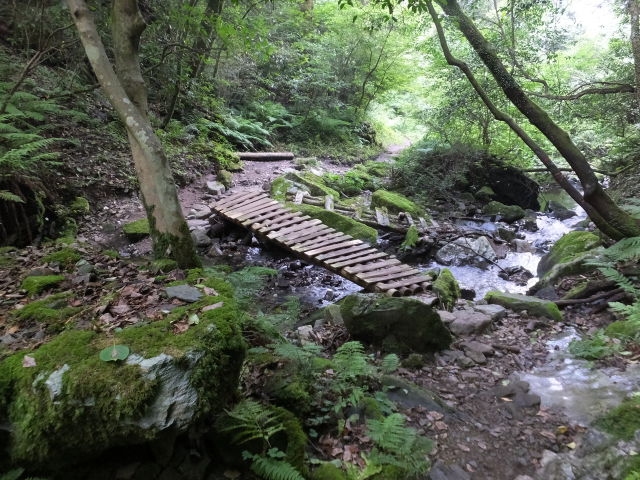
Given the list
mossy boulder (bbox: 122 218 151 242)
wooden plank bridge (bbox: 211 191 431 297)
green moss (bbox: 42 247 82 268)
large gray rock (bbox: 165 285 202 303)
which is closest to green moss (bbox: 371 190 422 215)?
wooden plank bridge (bbox: 211 191 431 297)

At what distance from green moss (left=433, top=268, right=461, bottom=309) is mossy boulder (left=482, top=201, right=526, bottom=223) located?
19.1ft

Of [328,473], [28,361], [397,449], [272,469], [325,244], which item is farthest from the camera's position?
[325,244]

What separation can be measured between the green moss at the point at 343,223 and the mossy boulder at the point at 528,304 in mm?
2913

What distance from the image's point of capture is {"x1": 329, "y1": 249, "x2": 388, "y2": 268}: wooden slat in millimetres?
6328

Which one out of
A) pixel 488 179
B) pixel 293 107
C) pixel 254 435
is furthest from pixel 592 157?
pixel 254 435

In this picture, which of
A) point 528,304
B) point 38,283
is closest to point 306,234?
point 528,304

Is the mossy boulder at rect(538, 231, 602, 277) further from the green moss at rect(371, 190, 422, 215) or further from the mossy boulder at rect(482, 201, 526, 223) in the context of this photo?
the mossy boulder at rect(482, 201, 526, 223)

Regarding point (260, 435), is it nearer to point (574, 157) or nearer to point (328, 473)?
point (328, 473)

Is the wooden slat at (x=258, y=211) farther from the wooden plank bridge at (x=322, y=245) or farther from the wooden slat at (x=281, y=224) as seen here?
the wooden slat at (x=281, y=224)

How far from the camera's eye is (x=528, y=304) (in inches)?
220

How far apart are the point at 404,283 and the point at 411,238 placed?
2873mm

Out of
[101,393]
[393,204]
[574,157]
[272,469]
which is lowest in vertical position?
[272,469]

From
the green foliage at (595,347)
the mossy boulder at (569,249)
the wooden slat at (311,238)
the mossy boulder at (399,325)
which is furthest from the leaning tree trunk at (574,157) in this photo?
the wooden slat at (311,238)

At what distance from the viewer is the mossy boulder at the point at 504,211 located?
11164mm
